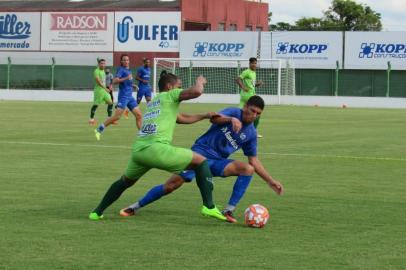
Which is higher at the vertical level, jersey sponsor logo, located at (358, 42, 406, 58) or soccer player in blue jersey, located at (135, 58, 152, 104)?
jersey sponsor logo, located at (358, 42, 406, 58)

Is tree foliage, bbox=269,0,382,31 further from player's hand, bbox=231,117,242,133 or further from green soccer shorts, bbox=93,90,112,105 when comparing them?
player's hand, bbox=231,117,242,133

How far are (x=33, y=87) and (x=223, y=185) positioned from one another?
51.8m

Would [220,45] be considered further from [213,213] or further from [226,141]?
[213,213]

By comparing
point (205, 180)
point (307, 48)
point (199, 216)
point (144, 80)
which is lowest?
point (199, 216)

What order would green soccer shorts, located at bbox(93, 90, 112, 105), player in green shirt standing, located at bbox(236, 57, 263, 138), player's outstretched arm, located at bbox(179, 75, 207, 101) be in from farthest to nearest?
green soccer shorts, located at bbox(93, 90, 112, 105) < player in green shirt standing, located at bbox(236, 57, 263, 138) < player's outstretched arm, located at bbox(179, 75, 207, 101)

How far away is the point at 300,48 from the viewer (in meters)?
66.1

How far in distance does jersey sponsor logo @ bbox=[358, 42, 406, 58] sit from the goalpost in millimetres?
5170

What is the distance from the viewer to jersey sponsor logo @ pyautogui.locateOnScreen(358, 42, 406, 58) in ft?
207

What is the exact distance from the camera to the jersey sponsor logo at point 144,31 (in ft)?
250

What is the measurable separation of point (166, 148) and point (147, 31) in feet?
220

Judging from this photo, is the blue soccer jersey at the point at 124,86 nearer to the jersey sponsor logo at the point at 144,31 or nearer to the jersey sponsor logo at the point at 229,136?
the jersey sponsor logo at the point at 229,136

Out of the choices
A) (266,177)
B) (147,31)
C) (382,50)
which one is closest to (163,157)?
(266,177)

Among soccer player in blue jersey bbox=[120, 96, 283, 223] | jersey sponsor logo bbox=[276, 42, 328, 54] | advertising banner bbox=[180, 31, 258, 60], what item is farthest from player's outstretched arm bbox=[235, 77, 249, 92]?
advertising banner bbox=[180, 31, 258, 60]

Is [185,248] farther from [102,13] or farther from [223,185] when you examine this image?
[102,13]
